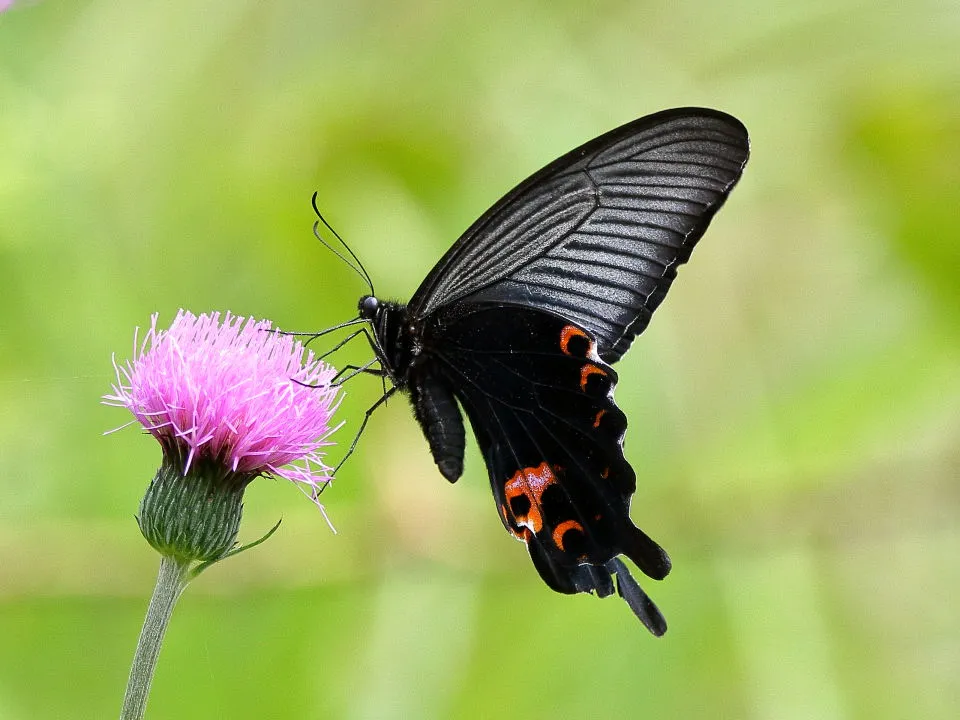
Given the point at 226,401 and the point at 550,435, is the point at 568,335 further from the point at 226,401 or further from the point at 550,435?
the point at 226,401

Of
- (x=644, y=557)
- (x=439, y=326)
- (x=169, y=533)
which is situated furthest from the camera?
(x=439, y=326)

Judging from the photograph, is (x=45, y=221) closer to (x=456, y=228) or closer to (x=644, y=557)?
(x=456, y=228)

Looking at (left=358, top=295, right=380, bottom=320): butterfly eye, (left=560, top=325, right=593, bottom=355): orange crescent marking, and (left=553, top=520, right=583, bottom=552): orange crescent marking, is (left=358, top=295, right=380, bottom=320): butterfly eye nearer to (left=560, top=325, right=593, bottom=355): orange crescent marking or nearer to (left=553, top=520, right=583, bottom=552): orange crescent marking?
(left=560, top=325, right=593, bottom=355): orange crescent marking

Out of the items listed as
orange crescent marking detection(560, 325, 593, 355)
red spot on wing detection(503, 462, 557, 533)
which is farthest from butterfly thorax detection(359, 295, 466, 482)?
orange crescent marking detection(560, 325, 593, 355)

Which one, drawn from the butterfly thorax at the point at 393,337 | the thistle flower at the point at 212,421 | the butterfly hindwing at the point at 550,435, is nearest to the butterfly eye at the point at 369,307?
the butterfly thorax at the point at 393,337

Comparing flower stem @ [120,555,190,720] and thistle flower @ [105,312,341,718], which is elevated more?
thistle flower @ [105,312,341,718]

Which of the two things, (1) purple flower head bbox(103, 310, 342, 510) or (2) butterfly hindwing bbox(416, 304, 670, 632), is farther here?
(2) butterfly hindwing bbox(416, 304, 670, 632)

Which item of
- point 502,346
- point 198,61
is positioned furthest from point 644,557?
point 198,61

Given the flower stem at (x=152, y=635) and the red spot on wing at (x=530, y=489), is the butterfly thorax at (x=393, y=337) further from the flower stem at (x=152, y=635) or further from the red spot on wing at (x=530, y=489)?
the flower stem at (x=152, y=635)
